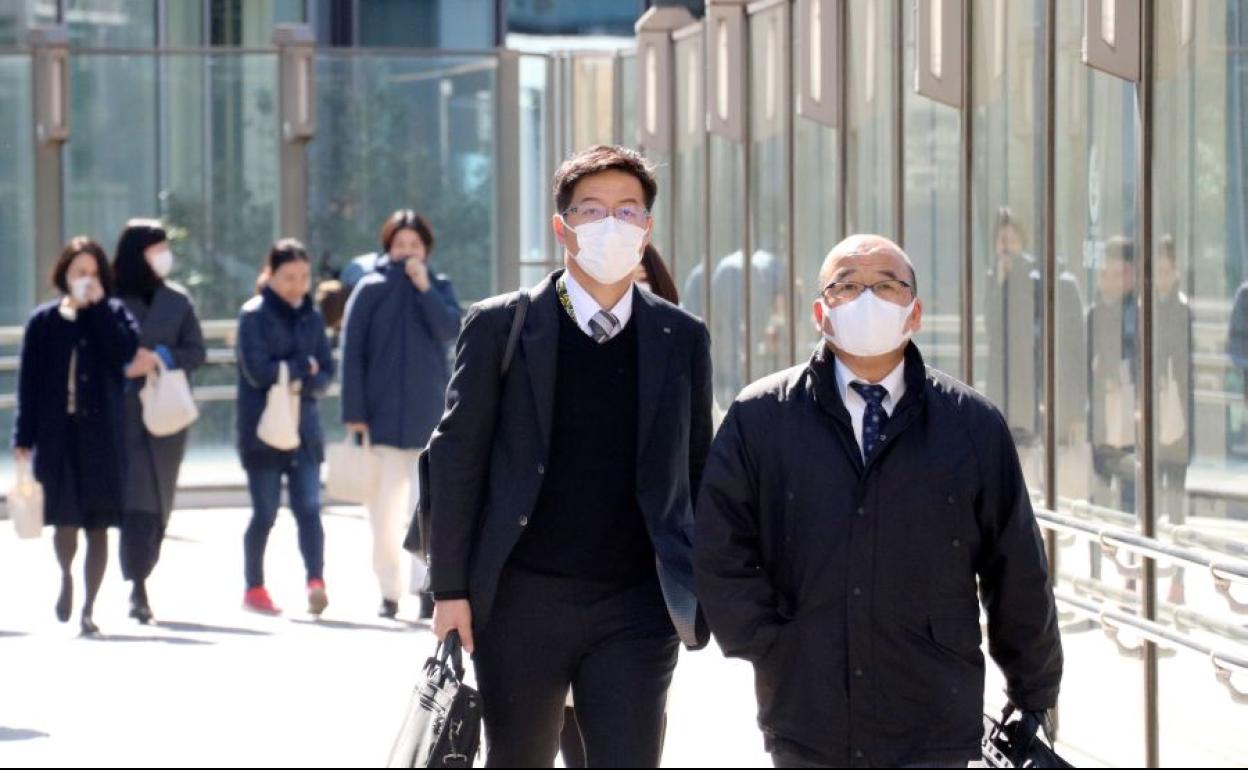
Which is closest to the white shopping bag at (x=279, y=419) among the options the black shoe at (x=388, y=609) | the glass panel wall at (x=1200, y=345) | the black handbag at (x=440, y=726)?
the black shoe at (x=388, y=609)

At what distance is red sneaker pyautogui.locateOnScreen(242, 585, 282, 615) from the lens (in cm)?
1156

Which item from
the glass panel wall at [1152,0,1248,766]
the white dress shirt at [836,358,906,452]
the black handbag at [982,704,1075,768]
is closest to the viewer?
the black handbag at [982,704,1075,768]

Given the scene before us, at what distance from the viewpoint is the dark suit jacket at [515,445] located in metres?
5.09

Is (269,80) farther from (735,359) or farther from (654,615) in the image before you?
(654,615)

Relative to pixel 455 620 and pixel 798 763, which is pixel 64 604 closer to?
pixel 455 620

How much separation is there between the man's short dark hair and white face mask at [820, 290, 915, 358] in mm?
704

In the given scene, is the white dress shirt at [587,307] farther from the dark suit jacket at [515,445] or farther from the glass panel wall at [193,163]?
the glass panel wall at [193,163]

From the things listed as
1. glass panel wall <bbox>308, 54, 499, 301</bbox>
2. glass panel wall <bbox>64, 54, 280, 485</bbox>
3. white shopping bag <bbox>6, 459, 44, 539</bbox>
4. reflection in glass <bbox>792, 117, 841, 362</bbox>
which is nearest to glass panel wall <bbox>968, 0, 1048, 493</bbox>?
reflection in glass <bbox>792, 117, 841, 362</bbox>

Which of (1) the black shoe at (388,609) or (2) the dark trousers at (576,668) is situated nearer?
(2) the dark trousers at (576,668)

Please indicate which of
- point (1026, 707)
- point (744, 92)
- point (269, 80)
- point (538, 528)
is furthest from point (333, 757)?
point (269, 80)

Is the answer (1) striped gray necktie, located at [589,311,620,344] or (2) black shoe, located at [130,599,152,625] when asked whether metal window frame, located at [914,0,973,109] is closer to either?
(1) striped gray necktie, located at [589,311,620,344]

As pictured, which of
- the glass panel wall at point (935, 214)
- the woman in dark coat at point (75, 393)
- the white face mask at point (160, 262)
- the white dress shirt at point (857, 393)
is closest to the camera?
the white dress shirt at point (857, 393)

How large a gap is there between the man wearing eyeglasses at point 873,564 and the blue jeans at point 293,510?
692 centimetres

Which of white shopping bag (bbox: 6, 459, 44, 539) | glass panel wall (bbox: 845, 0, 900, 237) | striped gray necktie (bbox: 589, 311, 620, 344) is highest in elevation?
glass panel wall (bbox: 845, 0, 900, 237)
